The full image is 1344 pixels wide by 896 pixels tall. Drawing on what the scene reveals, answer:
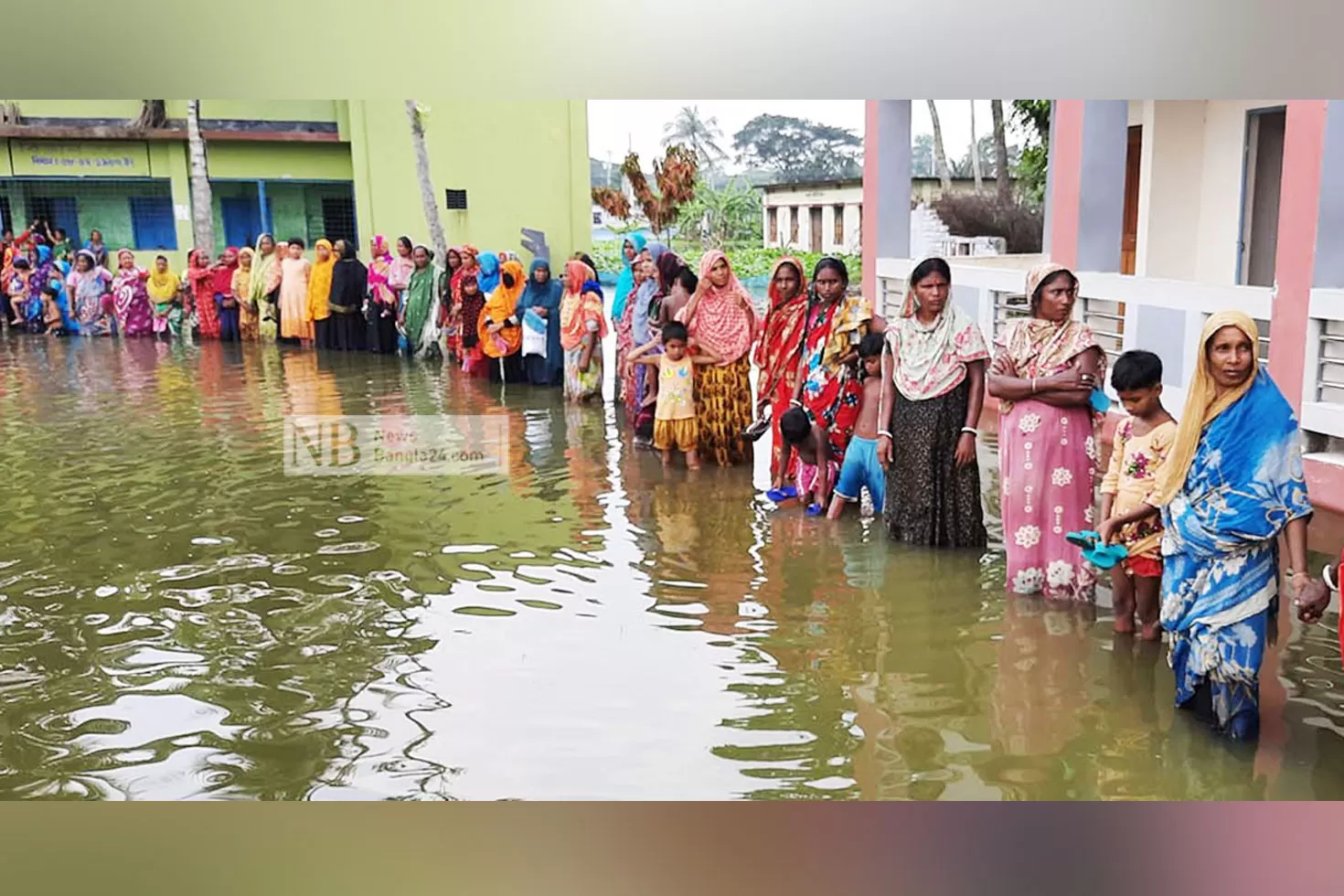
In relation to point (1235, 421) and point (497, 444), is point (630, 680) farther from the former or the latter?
point (497, 444)

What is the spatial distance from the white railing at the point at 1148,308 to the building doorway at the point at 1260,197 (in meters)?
1.15

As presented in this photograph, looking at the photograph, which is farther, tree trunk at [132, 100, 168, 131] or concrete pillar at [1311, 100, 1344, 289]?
tree trunk at [132, 100, 168, 131]

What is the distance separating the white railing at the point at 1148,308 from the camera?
6.78 metres

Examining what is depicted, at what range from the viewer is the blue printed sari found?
3.30m

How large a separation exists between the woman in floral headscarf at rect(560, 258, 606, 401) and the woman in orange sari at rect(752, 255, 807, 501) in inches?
161

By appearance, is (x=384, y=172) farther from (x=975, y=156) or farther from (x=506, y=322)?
(x=975, y=156)

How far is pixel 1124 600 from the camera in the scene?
430 centimetres

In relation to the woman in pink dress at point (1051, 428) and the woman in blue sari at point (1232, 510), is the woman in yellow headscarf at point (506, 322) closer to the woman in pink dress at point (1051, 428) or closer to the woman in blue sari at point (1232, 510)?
the woman in pink dress at point (1051, 428)

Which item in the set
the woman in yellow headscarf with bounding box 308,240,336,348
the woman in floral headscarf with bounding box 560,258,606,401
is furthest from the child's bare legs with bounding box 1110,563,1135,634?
the woman in yellow headscarf with bounding box 308,240,336,348

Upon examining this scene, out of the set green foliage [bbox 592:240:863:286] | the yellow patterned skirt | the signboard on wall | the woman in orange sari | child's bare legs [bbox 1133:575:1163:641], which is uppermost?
the signboard on wall

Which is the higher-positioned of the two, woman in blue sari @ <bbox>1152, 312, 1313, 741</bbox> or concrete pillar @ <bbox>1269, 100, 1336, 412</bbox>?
concrete pillar @ <bbox>1269, 100, 1336, 412</bbox>

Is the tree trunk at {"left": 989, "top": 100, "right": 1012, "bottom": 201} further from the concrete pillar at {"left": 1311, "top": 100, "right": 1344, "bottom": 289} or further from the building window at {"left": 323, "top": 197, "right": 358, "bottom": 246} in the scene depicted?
the concrete pillar at {"left": 1311, "top": 100, "right": 1344, "bottom": 289}

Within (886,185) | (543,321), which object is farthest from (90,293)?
(886,185)

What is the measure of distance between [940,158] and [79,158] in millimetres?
14515
